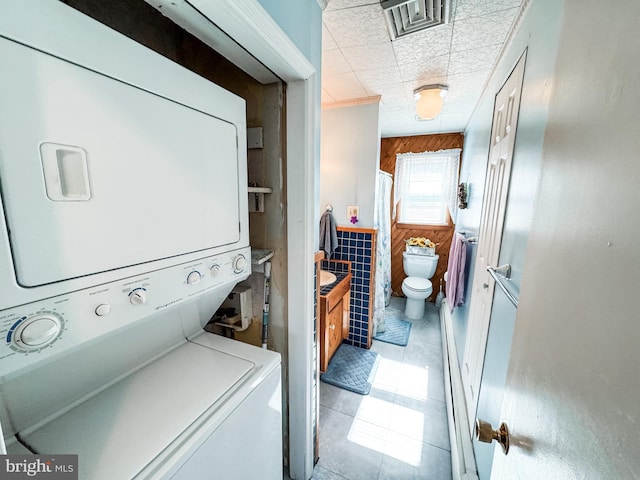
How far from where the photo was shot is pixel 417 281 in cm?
327

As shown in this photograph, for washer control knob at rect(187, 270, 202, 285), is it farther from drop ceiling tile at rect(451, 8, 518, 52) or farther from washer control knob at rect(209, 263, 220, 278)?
drop ceiling tile at rect(451, 8, 518, 52)

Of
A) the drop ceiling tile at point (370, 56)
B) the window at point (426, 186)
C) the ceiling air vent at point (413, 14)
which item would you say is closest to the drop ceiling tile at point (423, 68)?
the drop ceiling tile at point (370, 56)

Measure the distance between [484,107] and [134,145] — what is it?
2.52 metres

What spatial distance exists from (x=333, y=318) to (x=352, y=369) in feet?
1.71

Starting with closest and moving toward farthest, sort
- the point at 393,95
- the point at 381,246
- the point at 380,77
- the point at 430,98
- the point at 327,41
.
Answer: the point at 327,41, the point at 380,77, the point at 430,98, the point at 393,95, the point at 381,246

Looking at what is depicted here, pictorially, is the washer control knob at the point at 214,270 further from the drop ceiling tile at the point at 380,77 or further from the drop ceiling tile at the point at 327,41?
the drop ceiling tile at the point at 380,77

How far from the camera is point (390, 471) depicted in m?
1.47

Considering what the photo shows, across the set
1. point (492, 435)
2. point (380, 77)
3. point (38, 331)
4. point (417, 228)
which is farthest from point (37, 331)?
point (417, 228)

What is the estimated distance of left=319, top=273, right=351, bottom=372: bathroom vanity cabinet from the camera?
82.1 inches

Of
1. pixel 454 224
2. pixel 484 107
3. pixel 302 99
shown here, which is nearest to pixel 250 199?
pixel 302 99

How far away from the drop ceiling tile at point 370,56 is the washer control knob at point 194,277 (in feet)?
5.36

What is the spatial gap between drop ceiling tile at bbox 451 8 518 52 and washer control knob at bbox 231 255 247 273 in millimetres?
1640

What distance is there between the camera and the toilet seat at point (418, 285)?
311 centimetres

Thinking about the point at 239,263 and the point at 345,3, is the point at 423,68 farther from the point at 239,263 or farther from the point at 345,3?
the point at 239,263
